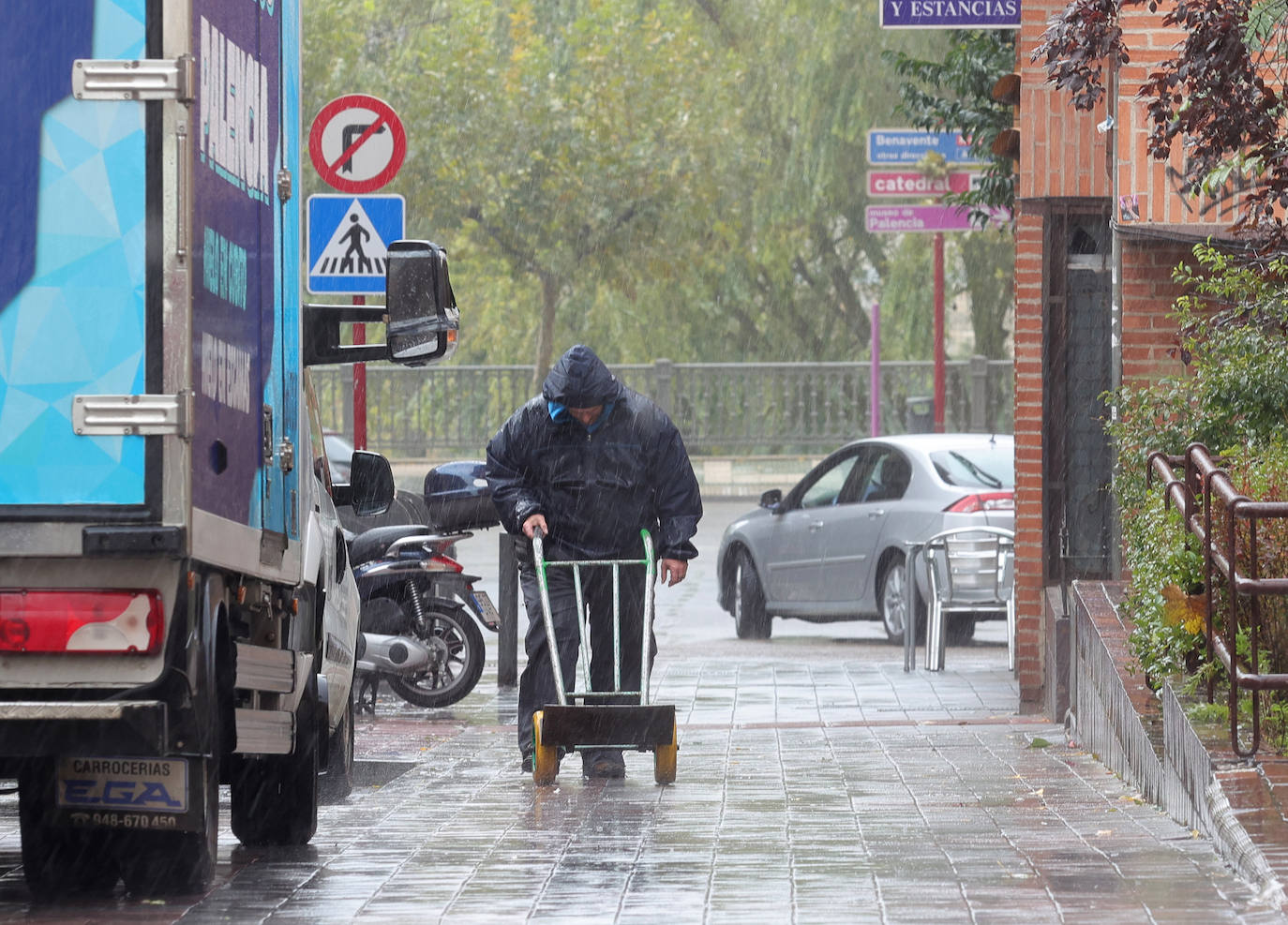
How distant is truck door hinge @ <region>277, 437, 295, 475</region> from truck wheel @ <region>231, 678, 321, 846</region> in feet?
3.48

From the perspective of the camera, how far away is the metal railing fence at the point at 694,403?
3409cm

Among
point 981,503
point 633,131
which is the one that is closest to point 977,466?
point 981,503

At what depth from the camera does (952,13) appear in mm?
13133

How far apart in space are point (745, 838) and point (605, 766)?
197 cm

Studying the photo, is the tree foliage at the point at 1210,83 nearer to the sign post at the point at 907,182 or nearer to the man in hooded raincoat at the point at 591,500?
the man in hooded raincoat at the point at 591,500

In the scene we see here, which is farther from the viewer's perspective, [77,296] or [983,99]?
[983,99]

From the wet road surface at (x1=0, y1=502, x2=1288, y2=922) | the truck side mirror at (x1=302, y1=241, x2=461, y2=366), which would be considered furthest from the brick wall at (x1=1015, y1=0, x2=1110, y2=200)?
the truck side mirror at (x1=302, y1=241, x2=461, y2=366)

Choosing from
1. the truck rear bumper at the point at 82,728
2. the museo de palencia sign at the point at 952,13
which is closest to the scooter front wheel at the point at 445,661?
the museo de palencia sign at the point at 952,13

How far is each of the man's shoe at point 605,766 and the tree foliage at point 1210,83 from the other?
3.33m

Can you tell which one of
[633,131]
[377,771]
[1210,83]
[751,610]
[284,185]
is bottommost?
[377,771]

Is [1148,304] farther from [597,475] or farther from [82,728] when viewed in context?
[82,728]

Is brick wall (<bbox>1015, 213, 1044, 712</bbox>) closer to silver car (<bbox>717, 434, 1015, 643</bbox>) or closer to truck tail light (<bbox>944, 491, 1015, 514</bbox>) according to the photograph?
silver car (<bbox>717, 434, 1015, 643</bbox>)

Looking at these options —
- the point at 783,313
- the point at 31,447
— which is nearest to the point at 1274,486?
the point at 31,447

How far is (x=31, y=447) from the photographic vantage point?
5.81m
